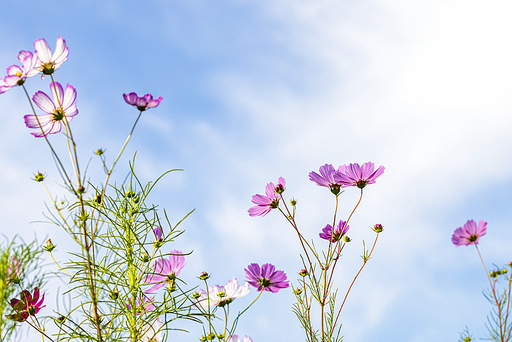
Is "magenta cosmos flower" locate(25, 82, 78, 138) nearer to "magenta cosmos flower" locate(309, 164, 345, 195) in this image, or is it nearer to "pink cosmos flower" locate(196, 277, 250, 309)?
"pink cosmos flower" locate(196, 277, 250, 309)

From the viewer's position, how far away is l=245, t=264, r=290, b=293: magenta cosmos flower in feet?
3.90

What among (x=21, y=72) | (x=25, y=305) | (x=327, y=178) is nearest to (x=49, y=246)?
(x=25, y=305)

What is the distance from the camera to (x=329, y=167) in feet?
4.38

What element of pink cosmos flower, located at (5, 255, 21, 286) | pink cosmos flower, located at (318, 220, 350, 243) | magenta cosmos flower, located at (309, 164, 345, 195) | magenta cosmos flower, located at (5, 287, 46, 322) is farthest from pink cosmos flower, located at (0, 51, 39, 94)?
pink cosmos flower, located at (318, 220, 350, 243)

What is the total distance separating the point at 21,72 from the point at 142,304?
0.69 metres

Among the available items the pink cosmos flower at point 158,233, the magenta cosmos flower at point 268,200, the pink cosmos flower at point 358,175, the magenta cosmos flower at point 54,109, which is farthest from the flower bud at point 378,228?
the magenta cosmos flower at point 54,109

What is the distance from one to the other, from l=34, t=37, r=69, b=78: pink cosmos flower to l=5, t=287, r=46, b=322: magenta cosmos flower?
57 centimetres

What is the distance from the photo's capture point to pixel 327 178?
1339 mm

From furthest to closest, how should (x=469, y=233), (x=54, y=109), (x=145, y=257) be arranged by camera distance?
(x=145, y=257) → (x=54, y=109) → (x=469, y=233)

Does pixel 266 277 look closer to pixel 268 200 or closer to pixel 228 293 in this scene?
pixel 228 293

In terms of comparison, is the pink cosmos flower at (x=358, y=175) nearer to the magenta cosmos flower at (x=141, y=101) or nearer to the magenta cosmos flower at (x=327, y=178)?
the magenta cosmos flower at (x=327, y=178)

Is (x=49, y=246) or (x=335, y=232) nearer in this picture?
(x=49, y=246)

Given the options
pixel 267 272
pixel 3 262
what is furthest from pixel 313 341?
pixel 3 262

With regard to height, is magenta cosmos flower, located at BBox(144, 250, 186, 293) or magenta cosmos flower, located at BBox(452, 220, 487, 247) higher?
magenta cosmos flower, located at BBox(144, 250, 186, 293)
